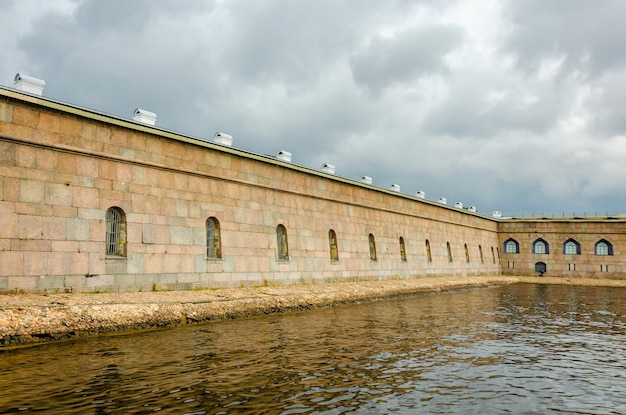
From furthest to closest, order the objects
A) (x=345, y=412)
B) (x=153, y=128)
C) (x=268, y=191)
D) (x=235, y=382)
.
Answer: (x=268, y=191) → (x=153, y=128) → (x=235, y=382) → (x=345, y=412)

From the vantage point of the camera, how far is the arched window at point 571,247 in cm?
3934

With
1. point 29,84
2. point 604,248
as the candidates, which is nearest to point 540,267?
point 604,248

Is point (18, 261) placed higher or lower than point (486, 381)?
higher

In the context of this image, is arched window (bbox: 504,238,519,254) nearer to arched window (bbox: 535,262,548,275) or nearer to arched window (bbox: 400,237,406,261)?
arched window (bbox: 535,262,548,275)

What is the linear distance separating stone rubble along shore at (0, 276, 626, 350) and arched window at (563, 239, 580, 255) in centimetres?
2869

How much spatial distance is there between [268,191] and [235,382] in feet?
36.6

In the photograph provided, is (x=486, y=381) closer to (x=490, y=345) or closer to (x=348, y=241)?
(x=490, y=345)

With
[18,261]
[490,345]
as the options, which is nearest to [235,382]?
[490,345]

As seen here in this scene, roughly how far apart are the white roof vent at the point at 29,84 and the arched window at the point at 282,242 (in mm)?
8614

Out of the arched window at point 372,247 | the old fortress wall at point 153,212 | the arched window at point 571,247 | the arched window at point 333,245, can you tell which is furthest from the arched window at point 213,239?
the arched window at point 571,247

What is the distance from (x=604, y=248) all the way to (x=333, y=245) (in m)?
27.8

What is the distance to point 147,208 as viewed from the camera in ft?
43.4

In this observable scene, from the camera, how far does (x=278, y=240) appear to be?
58.7 ft

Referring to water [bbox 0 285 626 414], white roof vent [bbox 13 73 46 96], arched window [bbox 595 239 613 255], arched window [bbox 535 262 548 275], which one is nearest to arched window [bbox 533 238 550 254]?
arched window [bbox 535 262 548 275]
